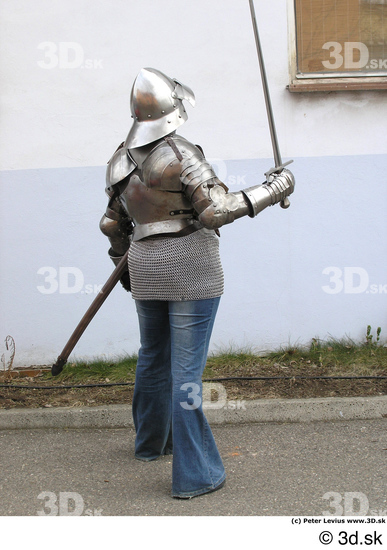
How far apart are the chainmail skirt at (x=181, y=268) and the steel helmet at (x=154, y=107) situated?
508mm

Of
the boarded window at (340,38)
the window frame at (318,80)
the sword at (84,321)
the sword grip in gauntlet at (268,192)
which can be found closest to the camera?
the sword grip in gauntlet at (268,192)

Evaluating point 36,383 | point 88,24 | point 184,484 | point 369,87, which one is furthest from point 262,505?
point 88,24

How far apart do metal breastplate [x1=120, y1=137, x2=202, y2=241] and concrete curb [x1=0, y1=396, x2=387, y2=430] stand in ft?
5.29

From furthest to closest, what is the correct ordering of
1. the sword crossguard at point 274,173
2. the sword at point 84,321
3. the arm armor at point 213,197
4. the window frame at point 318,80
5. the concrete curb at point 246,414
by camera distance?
1. the window frame at point 318,80
2. the concrete curb at point 246,414
3. the sword at point 84,321
4. the sword crossguard at point 274,173
5. the arm armor at point 213,197

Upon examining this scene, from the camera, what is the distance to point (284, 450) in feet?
12.3

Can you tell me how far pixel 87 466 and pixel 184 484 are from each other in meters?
0.77

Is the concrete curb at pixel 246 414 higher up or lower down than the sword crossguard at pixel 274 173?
→ lower down

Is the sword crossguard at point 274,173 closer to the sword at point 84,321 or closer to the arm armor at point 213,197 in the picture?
the arm armor at point 213,197

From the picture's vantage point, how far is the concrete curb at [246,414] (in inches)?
171

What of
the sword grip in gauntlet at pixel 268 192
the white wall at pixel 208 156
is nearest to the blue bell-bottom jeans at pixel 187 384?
the sword grip in gauntlet at pixel 268 192

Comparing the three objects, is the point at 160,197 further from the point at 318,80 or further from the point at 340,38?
the point at 340,38

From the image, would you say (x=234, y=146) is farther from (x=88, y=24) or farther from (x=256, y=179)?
(x=88, y=24)

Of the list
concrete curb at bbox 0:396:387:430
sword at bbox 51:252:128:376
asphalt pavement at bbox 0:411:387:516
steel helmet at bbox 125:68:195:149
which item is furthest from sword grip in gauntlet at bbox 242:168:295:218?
concrete curb at bbox 0:396:387:430

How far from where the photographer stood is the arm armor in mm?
2967
